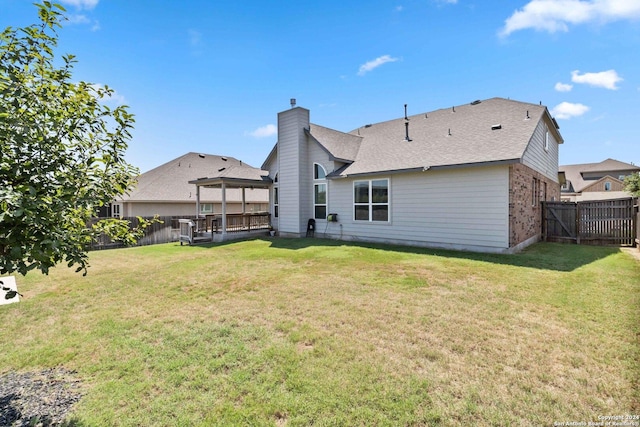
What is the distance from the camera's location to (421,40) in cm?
1149

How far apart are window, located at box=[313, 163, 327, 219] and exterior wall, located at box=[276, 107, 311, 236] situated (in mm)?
325

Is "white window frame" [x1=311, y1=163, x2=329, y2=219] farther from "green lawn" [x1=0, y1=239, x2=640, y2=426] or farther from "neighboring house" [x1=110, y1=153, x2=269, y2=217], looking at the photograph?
"green lawn" [x1=0, y1=239, x2=640, y2=426]

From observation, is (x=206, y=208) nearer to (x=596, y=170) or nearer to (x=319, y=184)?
(x=319, y=184)

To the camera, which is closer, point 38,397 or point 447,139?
point 38,397

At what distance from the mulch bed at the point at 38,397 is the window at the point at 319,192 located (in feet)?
37.8

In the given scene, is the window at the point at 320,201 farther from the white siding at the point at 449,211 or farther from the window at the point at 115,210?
the window at the point at 115,210

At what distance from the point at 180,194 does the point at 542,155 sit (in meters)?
20.9

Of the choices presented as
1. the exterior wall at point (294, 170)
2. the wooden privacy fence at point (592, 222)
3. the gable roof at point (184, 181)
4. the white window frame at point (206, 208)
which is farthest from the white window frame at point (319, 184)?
the white window frame at point (206, 208)

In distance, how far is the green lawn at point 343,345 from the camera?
2637 millimetres

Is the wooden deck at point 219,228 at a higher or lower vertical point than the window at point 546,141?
lower

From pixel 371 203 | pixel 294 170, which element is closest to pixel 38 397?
pixel 371 203

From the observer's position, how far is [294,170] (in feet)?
47.7

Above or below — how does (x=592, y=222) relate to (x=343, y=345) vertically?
above

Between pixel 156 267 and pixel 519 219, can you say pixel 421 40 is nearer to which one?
pixel 519 219
